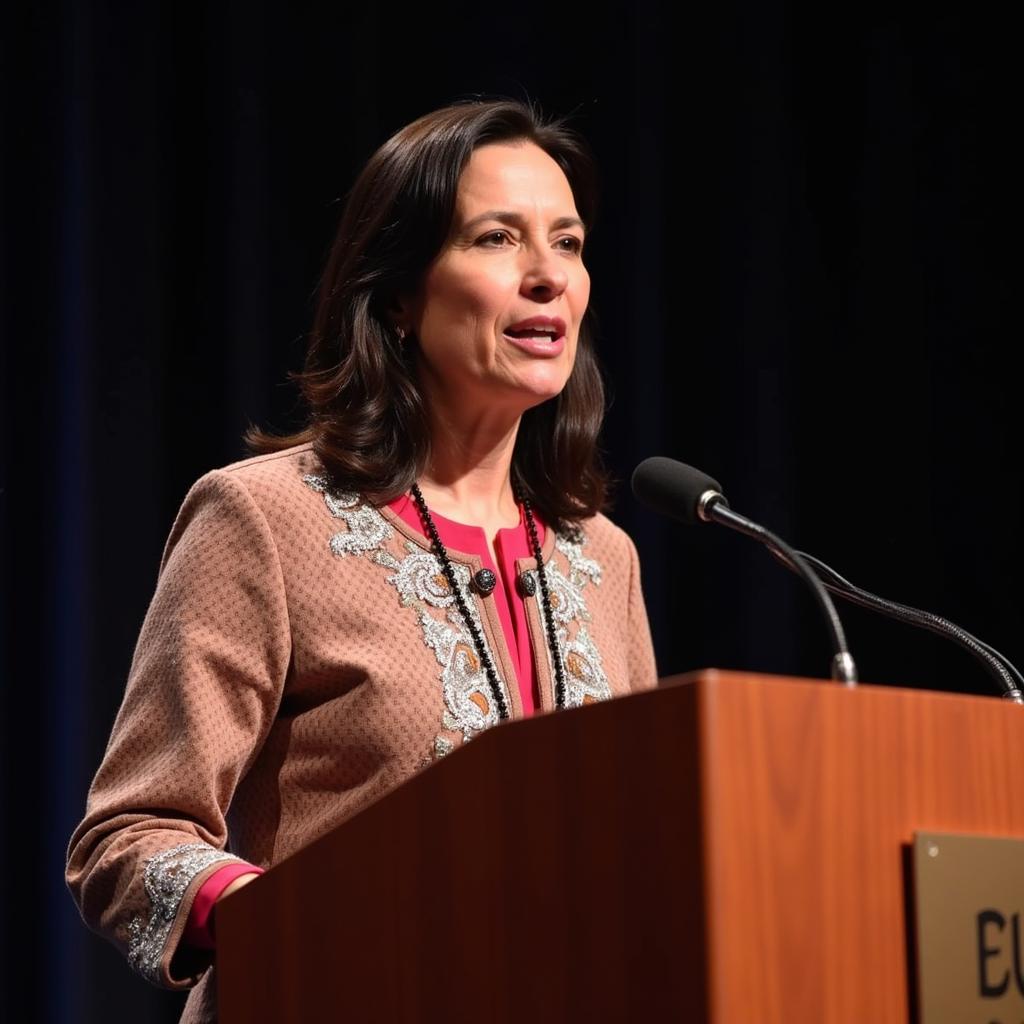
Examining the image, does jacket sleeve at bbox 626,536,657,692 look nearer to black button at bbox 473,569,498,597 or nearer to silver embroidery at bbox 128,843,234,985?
black button at bbox 473,569,498,597

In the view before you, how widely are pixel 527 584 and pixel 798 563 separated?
0.71 meters

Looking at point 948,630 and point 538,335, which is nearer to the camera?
Result: point 948,630

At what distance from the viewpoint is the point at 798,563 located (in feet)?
4.68

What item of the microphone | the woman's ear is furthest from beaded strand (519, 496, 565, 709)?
the microphone

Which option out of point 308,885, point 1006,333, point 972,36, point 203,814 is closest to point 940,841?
point 308,885

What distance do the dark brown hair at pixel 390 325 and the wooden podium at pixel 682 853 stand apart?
2.94 feet

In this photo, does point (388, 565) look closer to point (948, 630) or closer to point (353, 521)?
point (353, 521)

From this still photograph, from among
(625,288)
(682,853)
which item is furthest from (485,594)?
(625,288)

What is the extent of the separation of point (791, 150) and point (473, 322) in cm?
152

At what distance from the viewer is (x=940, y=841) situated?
1.11 metres

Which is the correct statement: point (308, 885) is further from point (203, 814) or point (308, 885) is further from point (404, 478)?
point (404, 478)

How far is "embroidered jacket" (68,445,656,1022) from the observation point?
1.73 metres

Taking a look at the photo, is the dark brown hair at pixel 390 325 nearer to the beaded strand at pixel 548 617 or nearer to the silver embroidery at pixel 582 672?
the beaded strand at pixel 548 617

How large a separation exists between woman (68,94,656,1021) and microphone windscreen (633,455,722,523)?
0.39 m
